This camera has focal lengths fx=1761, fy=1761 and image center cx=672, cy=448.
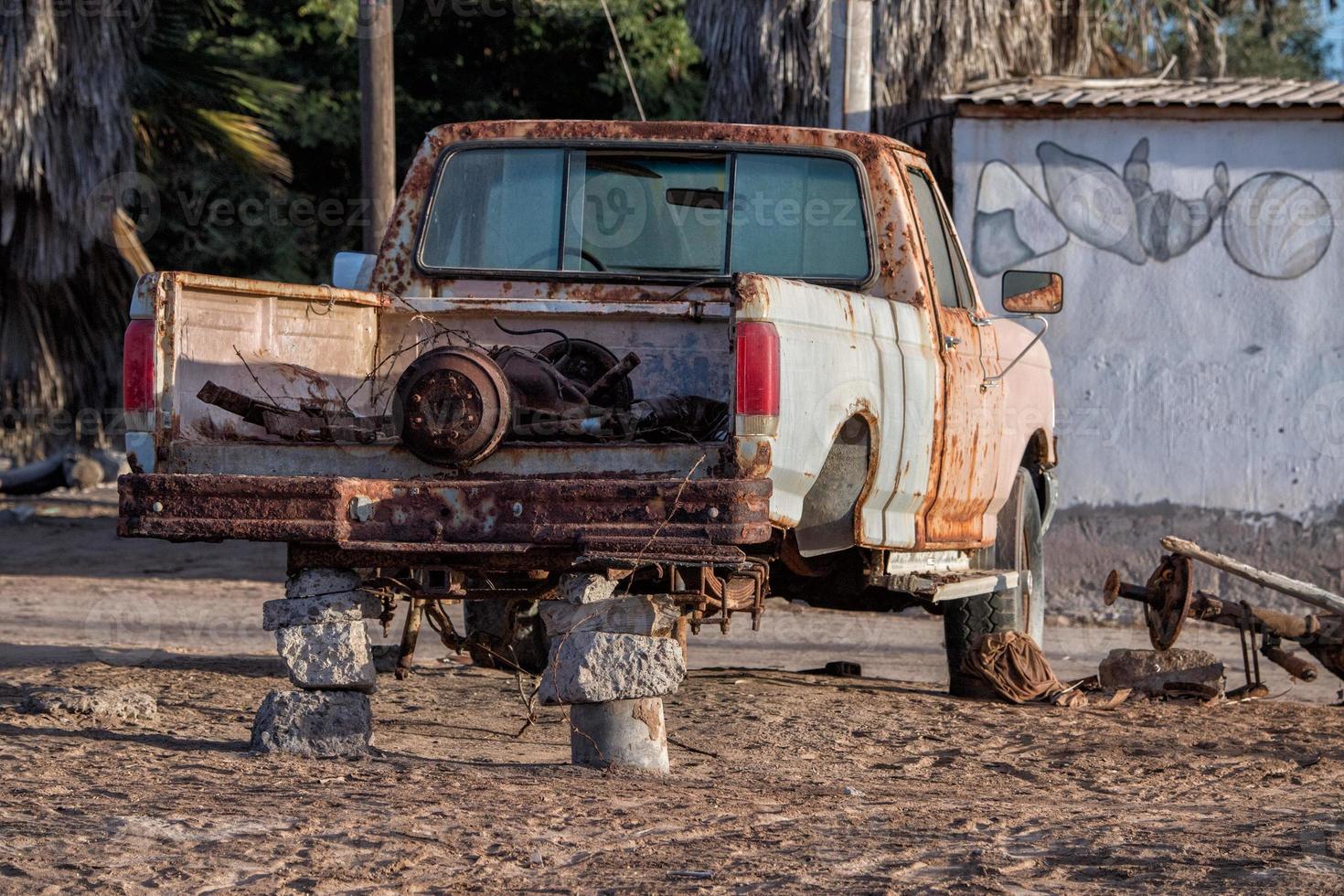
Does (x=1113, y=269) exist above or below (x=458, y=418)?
above

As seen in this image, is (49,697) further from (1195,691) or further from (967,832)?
(1195,691)

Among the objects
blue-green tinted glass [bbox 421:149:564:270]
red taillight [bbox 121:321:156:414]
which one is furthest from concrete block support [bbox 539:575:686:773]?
blue-green tinted glass [bbox 421:149:564:270]

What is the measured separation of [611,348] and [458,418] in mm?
1291

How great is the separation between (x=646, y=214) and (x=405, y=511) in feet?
6.61

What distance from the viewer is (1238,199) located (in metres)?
11.2

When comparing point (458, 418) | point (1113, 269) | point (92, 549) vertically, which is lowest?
point (92, 549)

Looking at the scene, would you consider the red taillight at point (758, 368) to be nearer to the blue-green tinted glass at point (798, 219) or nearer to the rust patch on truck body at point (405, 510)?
the rust patch on truck body at point (405, 510)

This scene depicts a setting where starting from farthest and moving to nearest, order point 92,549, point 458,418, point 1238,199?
point 92,549
point 1238,199
point 458,418

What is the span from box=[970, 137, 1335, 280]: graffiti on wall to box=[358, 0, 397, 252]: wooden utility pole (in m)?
3.86

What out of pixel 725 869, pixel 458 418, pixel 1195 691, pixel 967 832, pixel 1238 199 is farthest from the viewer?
pixel 1238 199

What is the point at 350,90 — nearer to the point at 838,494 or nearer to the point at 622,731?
the point at 838,494

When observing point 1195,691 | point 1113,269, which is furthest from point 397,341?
point 1113,269

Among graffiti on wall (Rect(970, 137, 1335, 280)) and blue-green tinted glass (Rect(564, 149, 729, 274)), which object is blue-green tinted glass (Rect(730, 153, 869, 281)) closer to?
blue-green tinted glass (Rect(564, 149, 729, 274))

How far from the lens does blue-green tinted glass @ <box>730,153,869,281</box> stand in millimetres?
6445
